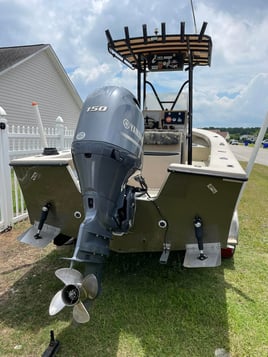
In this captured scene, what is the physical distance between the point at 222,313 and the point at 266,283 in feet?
2.49

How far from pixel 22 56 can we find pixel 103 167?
13318 mm

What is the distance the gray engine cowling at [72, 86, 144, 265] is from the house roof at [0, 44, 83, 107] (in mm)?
11499

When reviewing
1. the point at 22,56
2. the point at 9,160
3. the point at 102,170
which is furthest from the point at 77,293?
the point at 22,56

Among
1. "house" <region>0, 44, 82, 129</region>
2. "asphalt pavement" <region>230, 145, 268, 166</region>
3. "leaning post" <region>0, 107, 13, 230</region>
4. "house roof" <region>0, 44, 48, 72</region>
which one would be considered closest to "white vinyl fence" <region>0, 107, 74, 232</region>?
"leaning post" <region>0, 107, 13, 230</region>

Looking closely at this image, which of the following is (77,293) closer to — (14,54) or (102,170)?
(102,170)

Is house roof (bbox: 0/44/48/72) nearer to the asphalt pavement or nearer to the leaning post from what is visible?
the leaning post

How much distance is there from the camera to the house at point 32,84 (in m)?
12.6

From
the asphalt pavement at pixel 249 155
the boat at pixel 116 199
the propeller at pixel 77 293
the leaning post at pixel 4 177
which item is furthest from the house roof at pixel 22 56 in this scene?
the asphalt pavement at pixel 249 155

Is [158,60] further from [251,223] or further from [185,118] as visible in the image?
[251,223]

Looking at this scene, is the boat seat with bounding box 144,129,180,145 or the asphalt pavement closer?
the boat seat with bounding box 144,129,180,145

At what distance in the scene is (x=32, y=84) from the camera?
14.0 m

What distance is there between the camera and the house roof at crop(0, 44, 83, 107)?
1244 cm

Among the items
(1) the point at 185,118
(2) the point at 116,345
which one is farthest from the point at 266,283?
(1) the point at 185,118

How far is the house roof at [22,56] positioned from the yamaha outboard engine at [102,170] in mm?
11479
